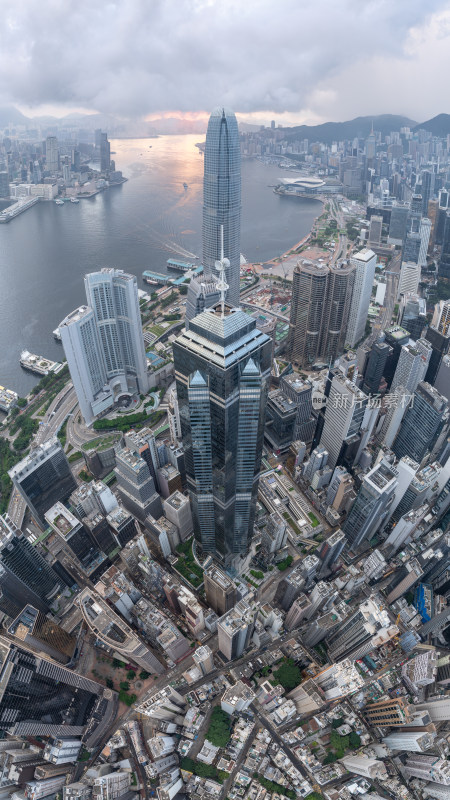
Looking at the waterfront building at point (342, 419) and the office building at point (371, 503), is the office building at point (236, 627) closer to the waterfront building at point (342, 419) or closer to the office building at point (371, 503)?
the office building at point (371, 503)

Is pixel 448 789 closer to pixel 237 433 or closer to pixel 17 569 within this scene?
pixel 237 433

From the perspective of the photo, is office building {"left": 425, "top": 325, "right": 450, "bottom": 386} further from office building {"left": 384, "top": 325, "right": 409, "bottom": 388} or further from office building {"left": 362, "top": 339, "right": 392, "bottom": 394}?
office building {"left": 362, "top": 339, "right": 392, "bottom": 394}

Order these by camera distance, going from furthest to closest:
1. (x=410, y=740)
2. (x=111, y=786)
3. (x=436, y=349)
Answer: (x=436, y=349) < (x=410, y=740) < (x=111, y=786)

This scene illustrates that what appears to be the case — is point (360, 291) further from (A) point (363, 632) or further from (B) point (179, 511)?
(A) point (363, 632)

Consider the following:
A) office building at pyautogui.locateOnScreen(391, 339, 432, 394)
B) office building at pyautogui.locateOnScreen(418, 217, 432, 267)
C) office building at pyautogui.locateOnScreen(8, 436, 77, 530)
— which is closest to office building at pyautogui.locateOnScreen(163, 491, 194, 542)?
office building at pyautogui.locateOnScreen(8, 436, 77, 530)

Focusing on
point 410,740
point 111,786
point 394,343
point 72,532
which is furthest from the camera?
point 394,343

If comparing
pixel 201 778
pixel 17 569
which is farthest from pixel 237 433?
pixel 201 778

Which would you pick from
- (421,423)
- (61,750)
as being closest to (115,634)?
(61,750)
